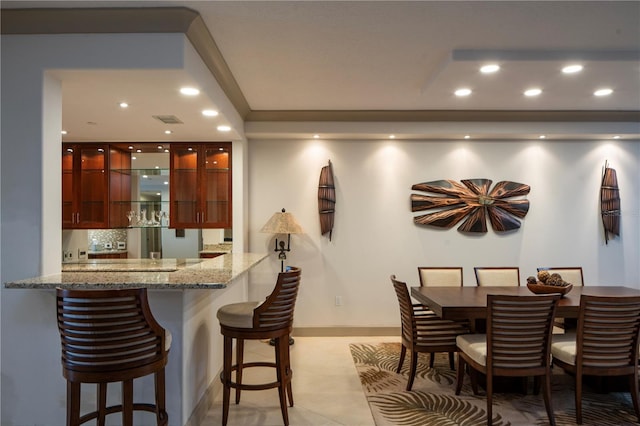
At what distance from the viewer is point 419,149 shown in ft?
16.8

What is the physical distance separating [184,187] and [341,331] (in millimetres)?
2596

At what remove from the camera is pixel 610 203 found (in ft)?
16.7

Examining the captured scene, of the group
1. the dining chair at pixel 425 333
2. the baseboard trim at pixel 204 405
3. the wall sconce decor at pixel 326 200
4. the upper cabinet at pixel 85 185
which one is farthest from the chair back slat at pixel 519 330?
the upper cabinet at pixel 85 185

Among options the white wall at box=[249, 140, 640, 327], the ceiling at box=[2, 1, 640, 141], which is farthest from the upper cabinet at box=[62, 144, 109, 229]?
the white wall at box=[249, 140, 640, 327]

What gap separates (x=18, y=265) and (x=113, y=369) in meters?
1.07

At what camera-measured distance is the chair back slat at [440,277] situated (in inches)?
163

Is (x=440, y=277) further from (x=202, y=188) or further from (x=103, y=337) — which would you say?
(x=103, y=337)

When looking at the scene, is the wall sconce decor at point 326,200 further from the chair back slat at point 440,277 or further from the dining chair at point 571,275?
the dining chair at point 571,275

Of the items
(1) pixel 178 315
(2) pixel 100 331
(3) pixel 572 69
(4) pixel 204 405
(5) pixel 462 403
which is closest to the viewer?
(2) pixel 100 331

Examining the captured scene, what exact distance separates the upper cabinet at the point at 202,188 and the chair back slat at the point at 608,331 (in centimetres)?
360

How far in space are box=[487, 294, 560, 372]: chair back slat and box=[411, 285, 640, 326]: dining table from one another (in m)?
0.24

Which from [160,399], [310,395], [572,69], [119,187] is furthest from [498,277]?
[119,187]

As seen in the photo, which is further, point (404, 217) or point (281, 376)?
point (404, 217)

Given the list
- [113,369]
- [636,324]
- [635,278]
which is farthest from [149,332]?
[635,278]
